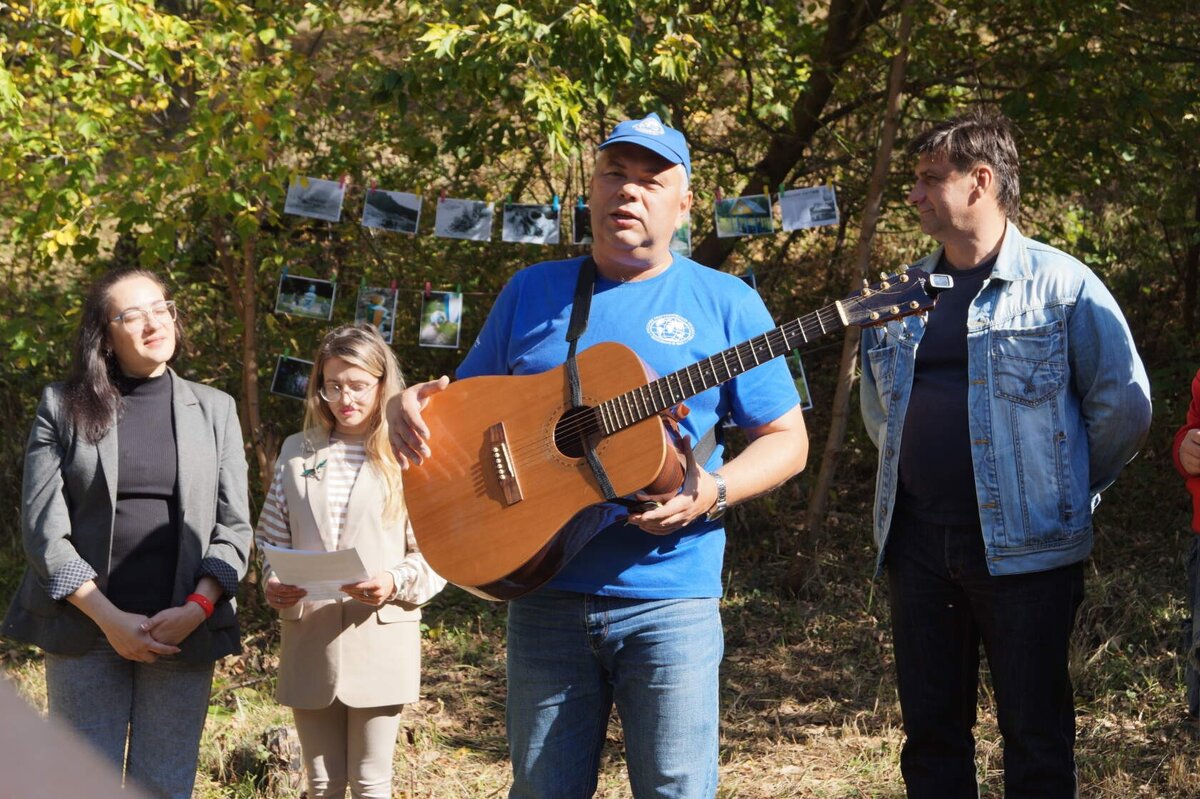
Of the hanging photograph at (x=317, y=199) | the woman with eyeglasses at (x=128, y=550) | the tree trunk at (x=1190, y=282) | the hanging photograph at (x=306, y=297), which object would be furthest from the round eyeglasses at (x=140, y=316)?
the tree trunk at (x=1190, y=282)

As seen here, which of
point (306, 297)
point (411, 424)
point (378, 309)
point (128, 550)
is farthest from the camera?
point (378, 309)

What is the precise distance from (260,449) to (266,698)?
1.31 m

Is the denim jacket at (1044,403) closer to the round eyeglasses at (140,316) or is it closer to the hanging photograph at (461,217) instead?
the round eyeglasses at (140,316)

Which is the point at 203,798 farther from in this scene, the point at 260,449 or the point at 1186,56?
the point at 1186,56

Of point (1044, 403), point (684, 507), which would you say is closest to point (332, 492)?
point (684, 507)

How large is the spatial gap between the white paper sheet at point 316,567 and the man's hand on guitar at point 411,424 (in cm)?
36

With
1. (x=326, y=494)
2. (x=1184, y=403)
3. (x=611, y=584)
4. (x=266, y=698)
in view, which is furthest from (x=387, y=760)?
(x=1184, y=403)

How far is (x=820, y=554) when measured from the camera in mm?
6672

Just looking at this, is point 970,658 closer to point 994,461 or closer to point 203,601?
point 994,461

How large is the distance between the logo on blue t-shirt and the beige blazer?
1.20 meters

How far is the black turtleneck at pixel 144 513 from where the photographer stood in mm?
3463

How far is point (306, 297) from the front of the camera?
19.6ft

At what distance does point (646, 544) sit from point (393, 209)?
3.55m

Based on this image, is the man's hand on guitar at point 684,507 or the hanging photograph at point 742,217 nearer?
the man's hand on guitar at point 684,507
